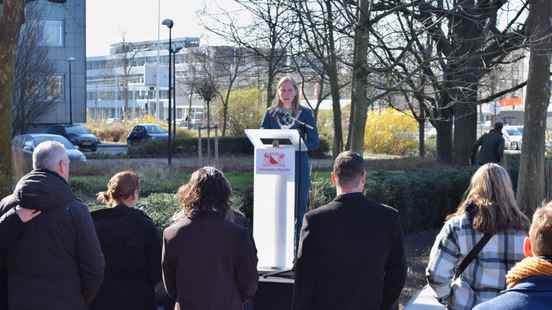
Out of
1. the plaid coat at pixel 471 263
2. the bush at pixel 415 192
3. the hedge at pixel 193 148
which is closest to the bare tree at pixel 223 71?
the hedge at pixel 193 148

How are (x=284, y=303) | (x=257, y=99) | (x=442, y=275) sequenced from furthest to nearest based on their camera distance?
(x=257, y=99) → (x=284, y=303) → (x=442, y=275)

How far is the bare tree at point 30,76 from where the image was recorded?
31.6 metres

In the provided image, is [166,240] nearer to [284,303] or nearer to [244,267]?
[244,267]

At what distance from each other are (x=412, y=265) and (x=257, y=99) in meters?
33.4

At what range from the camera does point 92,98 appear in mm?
131625

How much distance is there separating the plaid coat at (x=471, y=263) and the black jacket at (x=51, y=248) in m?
1.95

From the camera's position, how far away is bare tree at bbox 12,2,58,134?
3158 centimetres

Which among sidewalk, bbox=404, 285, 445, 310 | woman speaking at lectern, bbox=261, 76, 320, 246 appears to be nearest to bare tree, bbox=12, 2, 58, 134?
sidewalk, bbox=404, 285, 445, 310

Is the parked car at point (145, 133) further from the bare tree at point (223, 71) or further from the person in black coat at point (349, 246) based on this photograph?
the person in black coat at point (349, 246)

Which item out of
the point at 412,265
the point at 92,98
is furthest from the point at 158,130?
the point at 92,98

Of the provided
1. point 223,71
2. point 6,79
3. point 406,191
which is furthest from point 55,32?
point 6,79

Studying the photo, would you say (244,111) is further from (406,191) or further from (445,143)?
(406,191)

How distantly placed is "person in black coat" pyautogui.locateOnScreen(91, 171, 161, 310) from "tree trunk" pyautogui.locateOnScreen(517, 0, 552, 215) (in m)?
8.71

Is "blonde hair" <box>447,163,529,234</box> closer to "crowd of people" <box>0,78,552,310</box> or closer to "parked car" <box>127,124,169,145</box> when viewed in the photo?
"crowd of people" <box>0,78,552,310</box>
